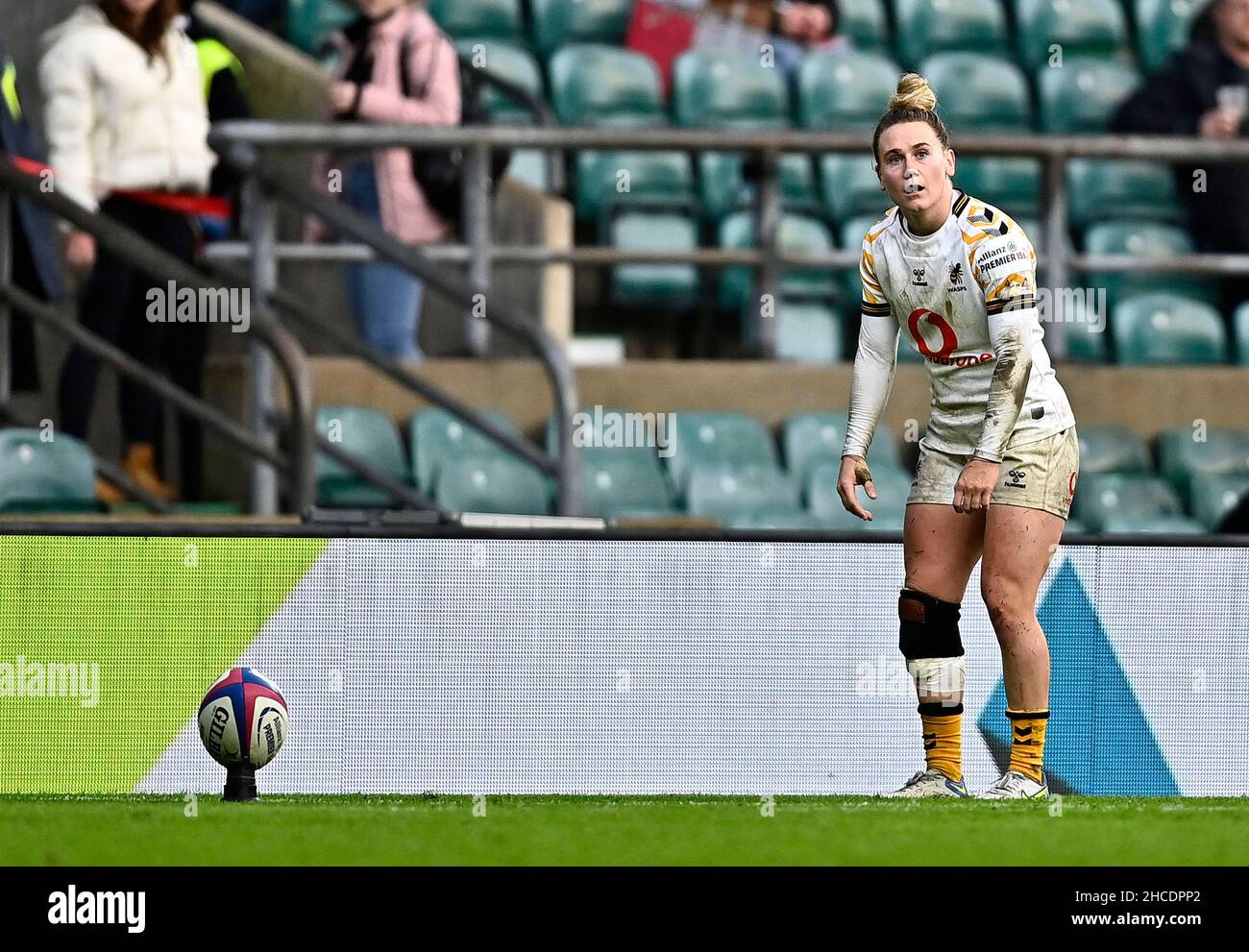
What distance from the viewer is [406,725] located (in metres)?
6.10

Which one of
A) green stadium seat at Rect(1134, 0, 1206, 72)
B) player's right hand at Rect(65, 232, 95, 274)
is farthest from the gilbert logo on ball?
green stadium seat at Rect(1134, 0, 1206, 72)

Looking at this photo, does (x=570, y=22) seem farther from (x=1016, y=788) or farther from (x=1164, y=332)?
(x=1016, y=788)

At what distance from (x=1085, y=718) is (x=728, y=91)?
532 centimetres

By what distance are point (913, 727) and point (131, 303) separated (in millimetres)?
3785

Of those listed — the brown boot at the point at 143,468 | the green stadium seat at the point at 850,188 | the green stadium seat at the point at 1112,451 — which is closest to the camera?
the brown boot at the point at 143,468

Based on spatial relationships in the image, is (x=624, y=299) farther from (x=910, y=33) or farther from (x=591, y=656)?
(x=591, y=656)

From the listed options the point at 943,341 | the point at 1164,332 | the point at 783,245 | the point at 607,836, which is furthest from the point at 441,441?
the point at 607,836

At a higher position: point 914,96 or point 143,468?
point 914,96

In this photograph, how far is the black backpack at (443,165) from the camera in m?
9.07

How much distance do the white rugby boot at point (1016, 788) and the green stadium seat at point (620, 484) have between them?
372 centimetres

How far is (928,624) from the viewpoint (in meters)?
5.34

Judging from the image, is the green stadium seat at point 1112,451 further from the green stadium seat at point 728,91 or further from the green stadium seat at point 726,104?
the green stadium seat at point 728,91

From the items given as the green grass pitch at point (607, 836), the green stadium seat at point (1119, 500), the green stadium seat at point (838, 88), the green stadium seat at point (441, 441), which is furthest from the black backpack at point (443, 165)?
the green grass pitch at point (607, 836)

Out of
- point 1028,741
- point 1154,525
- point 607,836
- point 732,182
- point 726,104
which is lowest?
point 607,836
